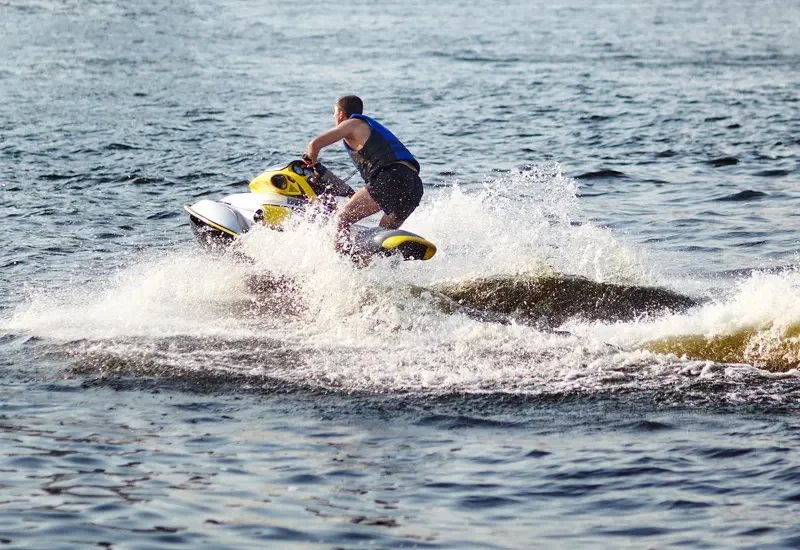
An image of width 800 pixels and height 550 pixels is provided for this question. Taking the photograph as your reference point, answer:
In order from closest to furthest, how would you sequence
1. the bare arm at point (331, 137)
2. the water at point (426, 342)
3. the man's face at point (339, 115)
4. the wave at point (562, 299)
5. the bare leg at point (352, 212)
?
the water at point (426, 342) < the bare arm at point (331, 137) < the wave at point (562, 299) < the man's face at point (339, 115) < the bare leg at point (352, 212)

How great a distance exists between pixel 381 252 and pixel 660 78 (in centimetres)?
1754

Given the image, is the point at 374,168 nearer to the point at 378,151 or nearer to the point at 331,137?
the point at 378,151

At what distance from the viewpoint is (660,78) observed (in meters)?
26.3

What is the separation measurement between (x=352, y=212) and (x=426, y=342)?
6.61ft

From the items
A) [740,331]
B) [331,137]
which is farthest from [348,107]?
[740,331]

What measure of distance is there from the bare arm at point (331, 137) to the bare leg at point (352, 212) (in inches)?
24.5

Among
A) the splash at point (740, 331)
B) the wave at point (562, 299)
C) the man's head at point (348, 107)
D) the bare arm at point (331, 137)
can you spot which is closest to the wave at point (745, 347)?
the splash at point (740, 331)

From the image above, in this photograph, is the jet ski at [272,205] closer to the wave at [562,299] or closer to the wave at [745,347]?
the wave at [562,299]

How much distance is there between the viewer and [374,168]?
10.7 meters

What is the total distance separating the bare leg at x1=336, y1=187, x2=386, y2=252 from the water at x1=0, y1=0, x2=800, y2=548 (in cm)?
18

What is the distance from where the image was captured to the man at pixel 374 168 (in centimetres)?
1064

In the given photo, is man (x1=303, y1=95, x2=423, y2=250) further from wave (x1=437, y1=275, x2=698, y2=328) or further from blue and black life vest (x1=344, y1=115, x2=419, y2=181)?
wave (x1=437, y1=275, x2=698, y2=328)

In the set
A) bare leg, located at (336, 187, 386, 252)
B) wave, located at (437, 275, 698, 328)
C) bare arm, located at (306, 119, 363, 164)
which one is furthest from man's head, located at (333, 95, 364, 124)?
wave, located at (437, 275, 698, 328)

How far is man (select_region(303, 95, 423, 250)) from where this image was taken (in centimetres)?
1064
